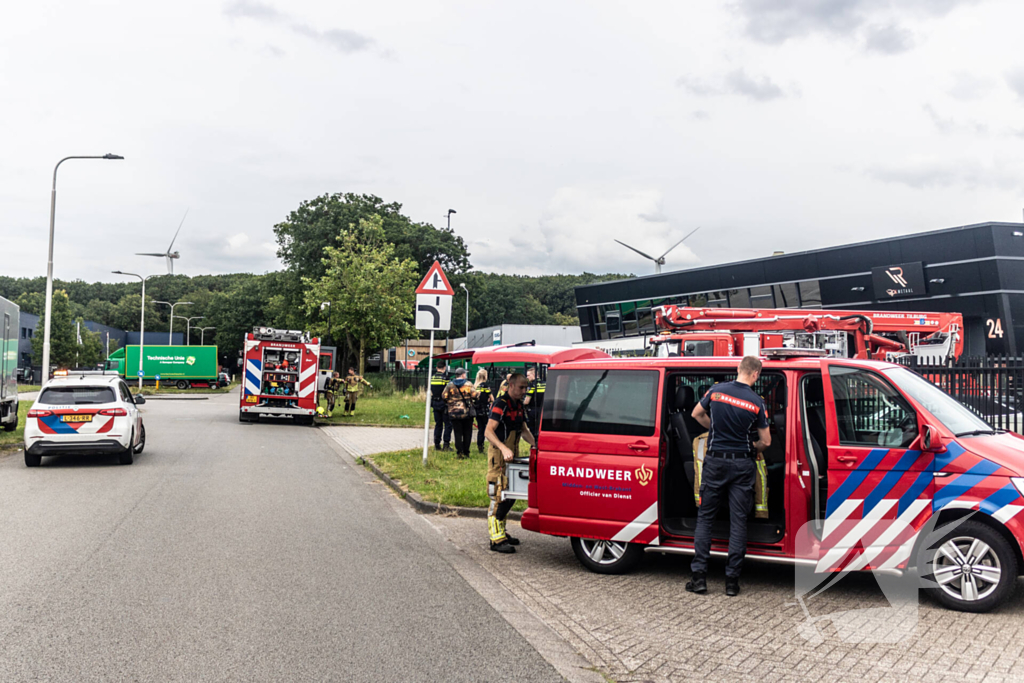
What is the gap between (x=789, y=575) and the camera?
23.8ft

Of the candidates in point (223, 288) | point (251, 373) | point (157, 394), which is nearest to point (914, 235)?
point (251, 373)

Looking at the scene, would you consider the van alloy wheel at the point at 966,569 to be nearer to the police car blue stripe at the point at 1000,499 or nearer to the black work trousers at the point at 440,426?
the police car blue stripe at the point at 1000,499

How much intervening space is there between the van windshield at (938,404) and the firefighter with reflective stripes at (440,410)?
35.0 feet

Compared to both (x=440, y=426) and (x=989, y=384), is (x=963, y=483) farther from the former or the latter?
(x=440, y=426)

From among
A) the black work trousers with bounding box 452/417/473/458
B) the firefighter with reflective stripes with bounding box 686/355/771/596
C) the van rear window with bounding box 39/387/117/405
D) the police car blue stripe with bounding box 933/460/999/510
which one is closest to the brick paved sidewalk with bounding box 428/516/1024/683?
the firefighter with reflective stripes with bounding box 686/355/771/596

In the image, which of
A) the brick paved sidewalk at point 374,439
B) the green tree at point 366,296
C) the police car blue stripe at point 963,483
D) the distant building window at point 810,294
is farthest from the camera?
the green tree at point 366,296

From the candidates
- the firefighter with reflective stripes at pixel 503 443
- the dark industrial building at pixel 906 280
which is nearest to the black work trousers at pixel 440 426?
the firefighter with reflective stripes at pixel 503 443

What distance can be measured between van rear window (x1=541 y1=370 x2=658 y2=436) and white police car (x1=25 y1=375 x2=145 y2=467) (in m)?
10.2

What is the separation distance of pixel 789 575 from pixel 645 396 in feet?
6.40

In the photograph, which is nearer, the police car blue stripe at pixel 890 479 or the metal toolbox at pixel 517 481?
the police car blue stripe at pixel 890 479

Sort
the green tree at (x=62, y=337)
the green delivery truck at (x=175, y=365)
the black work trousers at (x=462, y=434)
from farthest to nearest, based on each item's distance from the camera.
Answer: the green tree at (x=62, y=337) → the green delivery truck at (x=175, y=365) → the black work trousers at (x=462, y=434)

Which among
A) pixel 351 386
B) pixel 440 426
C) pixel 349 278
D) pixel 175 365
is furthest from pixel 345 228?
pixel 440 426

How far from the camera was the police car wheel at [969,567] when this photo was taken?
19.3 feet

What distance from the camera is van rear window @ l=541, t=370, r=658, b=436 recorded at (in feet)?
23.0
